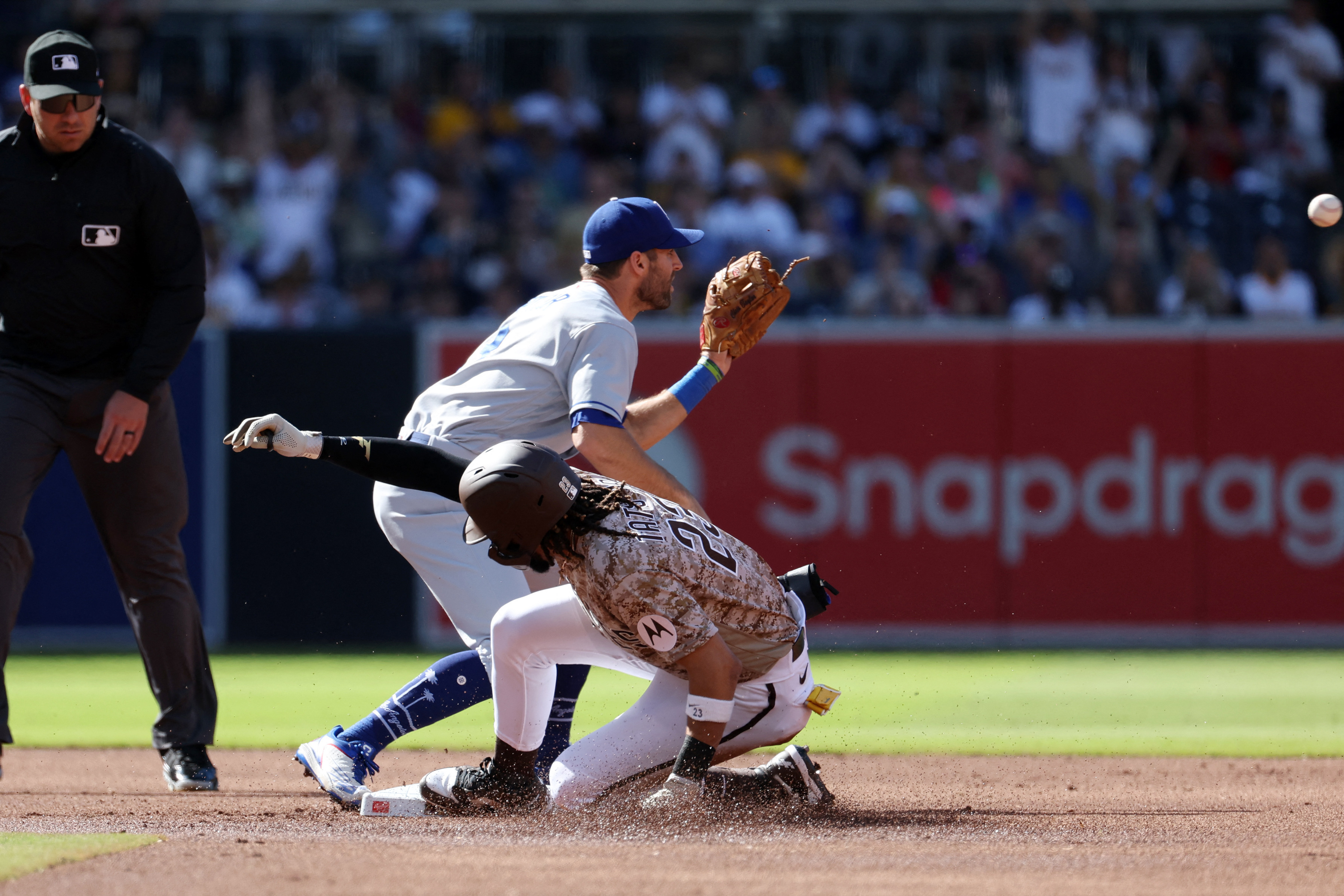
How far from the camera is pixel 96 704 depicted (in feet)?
26.0

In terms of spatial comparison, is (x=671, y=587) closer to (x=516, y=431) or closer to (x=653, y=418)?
(x=516, y=431)

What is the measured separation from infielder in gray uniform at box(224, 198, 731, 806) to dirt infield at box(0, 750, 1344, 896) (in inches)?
12.9

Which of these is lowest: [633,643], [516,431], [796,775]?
[796,775]

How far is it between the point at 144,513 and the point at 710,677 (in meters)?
2.08

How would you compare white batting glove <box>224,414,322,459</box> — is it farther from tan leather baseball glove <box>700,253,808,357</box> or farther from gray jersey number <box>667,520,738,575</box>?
tan leather baseball glove <box>700,253,808,357</box>

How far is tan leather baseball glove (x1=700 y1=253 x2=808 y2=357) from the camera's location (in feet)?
17.4

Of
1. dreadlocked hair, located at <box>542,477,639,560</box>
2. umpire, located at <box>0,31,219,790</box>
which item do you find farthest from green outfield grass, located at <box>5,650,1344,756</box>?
dreadlocked hair, located at <box>542,477,639,560</box>

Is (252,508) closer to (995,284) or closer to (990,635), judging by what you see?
(990,635)

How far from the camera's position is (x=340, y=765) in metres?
4.78

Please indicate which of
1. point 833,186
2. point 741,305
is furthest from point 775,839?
point 833,186

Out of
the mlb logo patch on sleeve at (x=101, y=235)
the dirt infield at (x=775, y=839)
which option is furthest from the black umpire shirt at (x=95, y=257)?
the dirt infield at (x=775, y=839)

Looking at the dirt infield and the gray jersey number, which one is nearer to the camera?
the dirt infield

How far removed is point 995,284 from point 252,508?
5.40 meters

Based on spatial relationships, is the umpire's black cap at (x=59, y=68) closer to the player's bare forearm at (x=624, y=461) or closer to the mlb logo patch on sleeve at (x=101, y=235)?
the mlb logo patch on sleeve at (x=101, y=235)
